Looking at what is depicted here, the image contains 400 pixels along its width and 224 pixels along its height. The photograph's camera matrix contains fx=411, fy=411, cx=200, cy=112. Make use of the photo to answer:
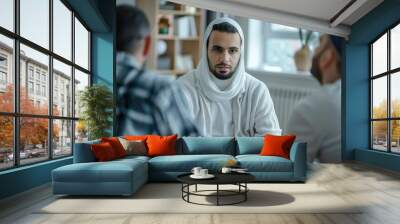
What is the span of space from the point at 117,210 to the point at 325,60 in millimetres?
6248

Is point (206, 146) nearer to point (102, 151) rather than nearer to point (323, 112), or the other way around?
point (102, 151)

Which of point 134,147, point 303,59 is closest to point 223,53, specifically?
point 303,59

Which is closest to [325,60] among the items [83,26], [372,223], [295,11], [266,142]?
[295,11]

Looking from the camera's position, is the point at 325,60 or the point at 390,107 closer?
the point at 390,107

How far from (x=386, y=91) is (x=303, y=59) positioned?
1.76m

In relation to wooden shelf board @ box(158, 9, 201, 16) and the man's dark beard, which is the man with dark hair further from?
the man's dark beard

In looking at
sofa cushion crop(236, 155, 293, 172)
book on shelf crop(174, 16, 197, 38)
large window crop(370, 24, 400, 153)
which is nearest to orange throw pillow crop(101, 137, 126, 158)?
sofa cushion crop(236, 155, 293, 172)

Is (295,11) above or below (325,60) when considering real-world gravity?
above

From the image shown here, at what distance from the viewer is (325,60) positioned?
8875 mm

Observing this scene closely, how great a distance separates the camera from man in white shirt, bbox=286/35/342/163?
866 cm

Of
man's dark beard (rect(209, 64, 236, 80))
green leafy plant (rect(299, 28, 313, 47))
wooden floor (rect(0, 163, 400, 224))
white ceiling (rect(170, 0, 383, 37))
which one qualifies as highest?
white ceiling (rect(170, 0, 383, 37))

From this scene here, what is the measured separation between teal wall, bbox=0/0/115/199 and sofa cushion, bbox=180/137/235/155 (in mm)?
1961

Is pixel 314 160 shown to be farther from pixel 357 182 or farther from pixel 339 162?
pixel 357 182

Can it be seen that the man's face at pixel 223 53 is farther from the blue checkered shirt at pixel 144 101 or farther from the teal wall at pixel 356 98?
the teal wall at pixel 356 98
